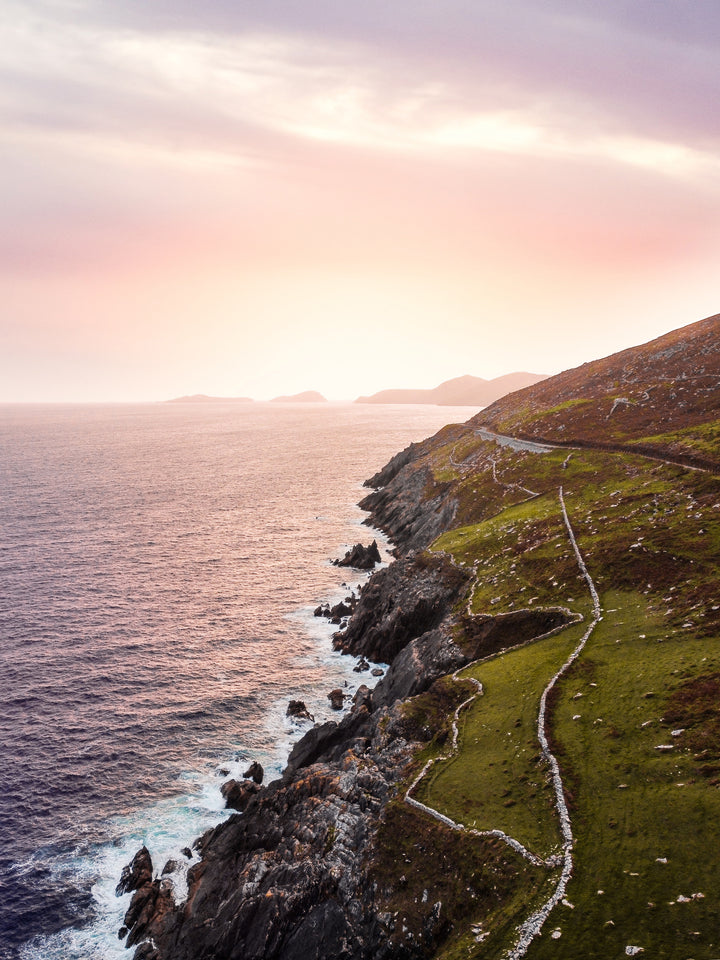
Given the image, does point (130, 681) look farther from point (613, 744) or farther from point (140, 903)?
point (613, 744)

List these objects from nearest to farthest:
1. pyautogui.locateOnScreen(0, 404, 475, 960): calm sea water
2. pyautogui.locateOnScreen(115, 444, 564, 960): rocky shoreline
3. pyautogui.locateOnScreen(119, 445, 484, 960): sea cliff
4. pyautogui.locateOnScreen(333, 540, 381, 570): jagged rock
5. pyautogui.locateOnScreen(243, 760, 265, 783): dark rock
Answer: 1. pyautogui.locateOnScreen(115, 444, 564, 960): rocky shoreline
2. pyautogui.locateOnScreen(119, 445, 484, 960): sea cliff
3. pyautogui.locateOnScreen(0, 404, 475, 960): calm sea water
4. pyautogui.locateOnScreen(243, 760, 265, 783): dark rock
5. pyautogui.locateOnScreen(333, 540, 381, 570): jagged rock

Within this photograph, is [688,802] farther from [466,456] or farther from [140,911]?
[466,456]

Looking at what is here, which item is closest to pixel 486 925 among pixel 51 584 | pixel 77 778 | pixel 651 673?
pixel 651 673

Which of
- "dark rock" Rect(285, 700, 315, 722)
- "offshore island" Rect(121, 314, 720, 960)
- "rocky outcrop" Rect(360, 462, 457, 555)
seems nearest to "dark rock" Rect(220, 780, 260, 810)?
"offshore island" Rect(121, 314, 720, 960)

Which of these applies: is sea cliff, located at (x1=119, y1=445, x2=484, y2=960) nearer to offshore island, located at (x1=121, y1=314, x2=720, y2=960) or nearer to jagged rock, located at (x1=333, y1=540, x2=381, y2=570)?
offshore island, located at (x1=121, y1=314, x2=720, y2=960)

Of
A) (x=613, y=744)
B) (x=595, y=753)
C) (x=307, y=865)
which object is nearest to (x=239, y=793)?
(x=307, y=865)

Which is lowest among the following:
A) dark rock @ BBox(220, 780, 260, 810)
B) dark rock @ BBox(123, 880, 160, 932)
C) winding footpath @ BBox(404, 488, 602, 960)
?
dark rock @ BBox(123, 880, 160, 932)

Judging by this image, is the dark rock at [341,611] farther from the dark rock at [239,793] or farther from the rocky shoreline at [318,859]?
the dark rock at [239,793]
